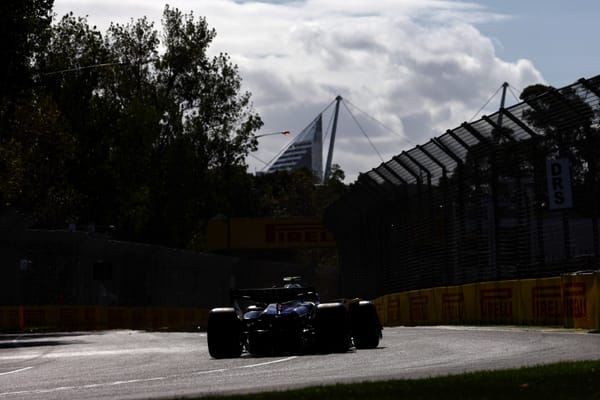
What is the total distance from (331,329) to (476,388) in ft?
24.5

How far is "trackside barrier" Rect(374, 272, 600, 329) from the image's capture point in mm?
21938

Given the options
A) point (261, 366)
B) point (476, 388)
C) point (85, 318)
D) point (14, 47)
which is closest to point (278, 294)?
point (261, 366)

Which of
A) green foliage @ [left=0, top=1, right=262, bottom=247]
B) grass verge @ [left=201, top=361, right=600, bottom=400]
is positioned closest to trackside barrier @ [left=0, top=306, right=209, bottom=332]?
green foliage @ [left=0, top=1, right=262, bottom=247]

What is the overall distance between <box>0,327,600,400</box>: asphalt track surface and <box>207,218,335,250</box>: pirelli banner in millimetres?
54519

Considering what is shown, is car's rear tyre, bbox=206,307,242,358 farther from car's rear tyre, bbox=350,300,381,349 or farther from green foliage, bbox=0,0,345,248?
green foliage, bbox=0,0,345,248

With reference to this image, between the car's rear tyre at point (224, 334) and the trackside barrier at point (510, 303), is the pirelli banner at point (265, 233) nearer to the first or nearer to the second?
the trackside barrier at point (510, 303)

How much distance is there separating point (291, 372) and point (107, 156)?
2151 inches

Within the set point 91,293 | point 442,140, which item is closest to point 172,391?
point 442,140

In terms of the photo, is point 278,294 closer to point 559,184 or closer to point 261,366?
point 261,366

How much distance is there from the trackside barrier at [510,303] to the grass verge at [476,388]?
32.4ft

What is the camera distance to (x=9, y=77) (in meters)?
34.1

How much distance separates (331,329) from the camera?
59.0 feet

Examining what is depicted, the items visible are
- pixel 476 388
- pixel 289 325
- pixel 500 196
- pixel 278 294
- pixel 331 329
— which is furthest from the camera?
pixel 500 196

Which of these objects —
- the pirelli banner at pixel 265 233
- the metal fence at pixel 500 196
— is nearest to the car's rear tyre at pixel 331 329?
the metal fence at pixel 500 196
